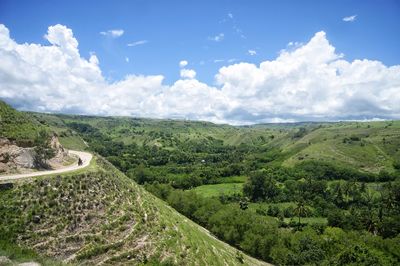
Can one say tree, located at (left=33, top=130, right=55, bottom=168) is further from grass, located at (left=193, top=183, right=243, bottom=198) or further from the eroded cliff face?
grass, located at (left=193, top=183, right=243, bottom=198)

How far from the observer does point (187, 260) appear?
6425cm

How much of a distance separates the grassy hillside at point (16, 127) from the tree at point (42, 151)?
1.36 m

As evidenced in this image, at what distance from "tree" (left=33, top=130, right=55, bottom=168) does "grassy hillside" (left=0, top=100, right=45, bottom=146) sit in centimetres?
136

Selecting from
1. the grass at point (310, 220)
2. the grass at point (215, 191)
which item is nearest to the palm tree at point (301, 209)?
the grass at point (310, 220)

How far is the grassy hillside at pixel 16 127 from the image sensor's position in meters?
72.6

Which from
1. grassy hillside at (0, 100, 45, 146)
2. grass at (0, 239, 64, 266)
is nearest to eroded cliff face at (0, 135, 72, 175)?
grassy hillside at (0, 100, 45, 146)

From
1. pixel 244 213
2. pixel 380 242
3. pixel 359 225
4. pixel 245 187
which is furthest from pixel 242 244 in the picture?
pixel 245 187

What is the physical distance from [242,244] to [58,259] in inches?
2453

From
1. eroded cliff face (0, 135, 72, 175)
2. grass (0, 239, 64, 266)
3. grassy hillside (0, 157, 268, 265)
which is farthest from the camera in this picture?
eroded cliff face (0, 135, 72, 175)

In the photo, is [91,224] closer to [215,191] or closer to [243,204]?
[243,204]

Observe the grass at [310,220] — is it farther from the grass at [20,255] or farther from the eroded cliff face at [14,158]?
the grass at [20,255]

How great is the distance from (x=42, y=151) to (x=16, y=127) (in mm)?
8983

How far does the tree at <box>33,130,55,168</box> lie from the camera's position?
73.5 m


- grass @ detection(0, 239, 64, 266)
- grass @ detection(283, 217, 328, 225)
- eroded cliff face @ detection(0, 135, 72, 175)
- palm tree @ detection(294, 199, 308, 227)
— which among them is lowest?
grass @ detection(283, 217, 328, 225)
